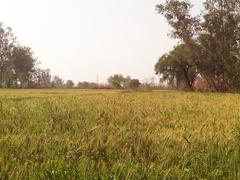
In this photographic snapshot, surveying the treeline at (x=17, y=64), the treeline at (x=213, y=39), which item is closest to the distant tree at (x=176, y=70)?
the treeline at (x=213, y=39)

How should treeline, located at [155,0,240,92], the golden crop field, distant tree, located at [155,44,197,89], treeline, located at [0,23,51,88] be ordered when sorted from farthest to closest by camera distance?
treeline, located at [0,23,51,88]
distant tree, located at [155,44,197,89]
treeline, located at [155,0,240,92]
the golden crop field

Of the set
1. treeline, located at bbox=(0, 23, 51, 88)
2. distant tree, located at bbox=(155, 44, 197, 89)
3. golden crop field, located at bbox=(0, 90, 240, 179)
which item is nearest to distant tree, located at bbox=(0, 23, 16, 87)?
treeline, located at bbox=(0, 23, 51, 88)

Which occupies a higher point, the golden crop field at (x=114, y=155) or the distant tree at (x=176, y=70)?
the distant tree at (x=176, y=70)

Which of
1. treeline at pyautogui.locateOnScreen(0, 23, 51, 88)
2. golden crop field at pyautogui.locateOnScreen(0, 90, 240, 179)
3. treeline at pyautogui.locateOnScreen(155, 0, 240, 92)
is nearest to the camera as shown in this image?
golden crop field at pyautogui.locateOnScreen(0, 90, 240, 179)

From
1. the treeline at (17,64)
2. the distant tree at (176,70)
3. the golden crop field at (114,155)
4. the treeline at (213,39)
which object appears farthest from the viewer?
the treeline at (17,64)

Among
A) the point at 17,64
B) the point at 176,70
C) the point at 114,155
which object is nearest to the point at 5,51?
the point at 17,64

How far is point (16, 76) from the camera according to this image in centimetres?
9956

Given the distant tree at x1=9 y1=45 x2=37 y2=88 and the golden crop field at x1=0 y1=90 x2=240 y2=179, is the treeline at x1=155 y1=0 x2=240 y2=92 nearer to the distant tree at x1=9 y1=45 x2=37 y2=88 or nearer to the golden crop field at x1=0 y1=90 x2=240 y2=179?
the golden crop field at x1=0 y1=90 x2=240 y2=179

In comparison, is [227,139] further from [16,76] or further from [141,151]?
[16,76]

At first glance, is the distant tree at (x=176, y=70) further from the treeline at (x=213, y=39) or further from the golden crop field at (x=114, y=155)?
→ the golden crop field at (x=114, y=155)

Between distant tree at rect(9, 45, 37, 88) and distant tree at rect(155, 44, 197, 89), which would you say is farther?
distant tree at rect(9, 45, 37, 88)

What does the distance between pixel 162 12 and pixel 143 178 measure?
45.5 meters

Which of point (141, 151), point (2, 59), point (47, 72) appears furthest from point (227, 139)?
point (47, 72)

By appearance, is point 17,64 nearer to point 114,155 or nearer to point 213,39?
point 213,39
